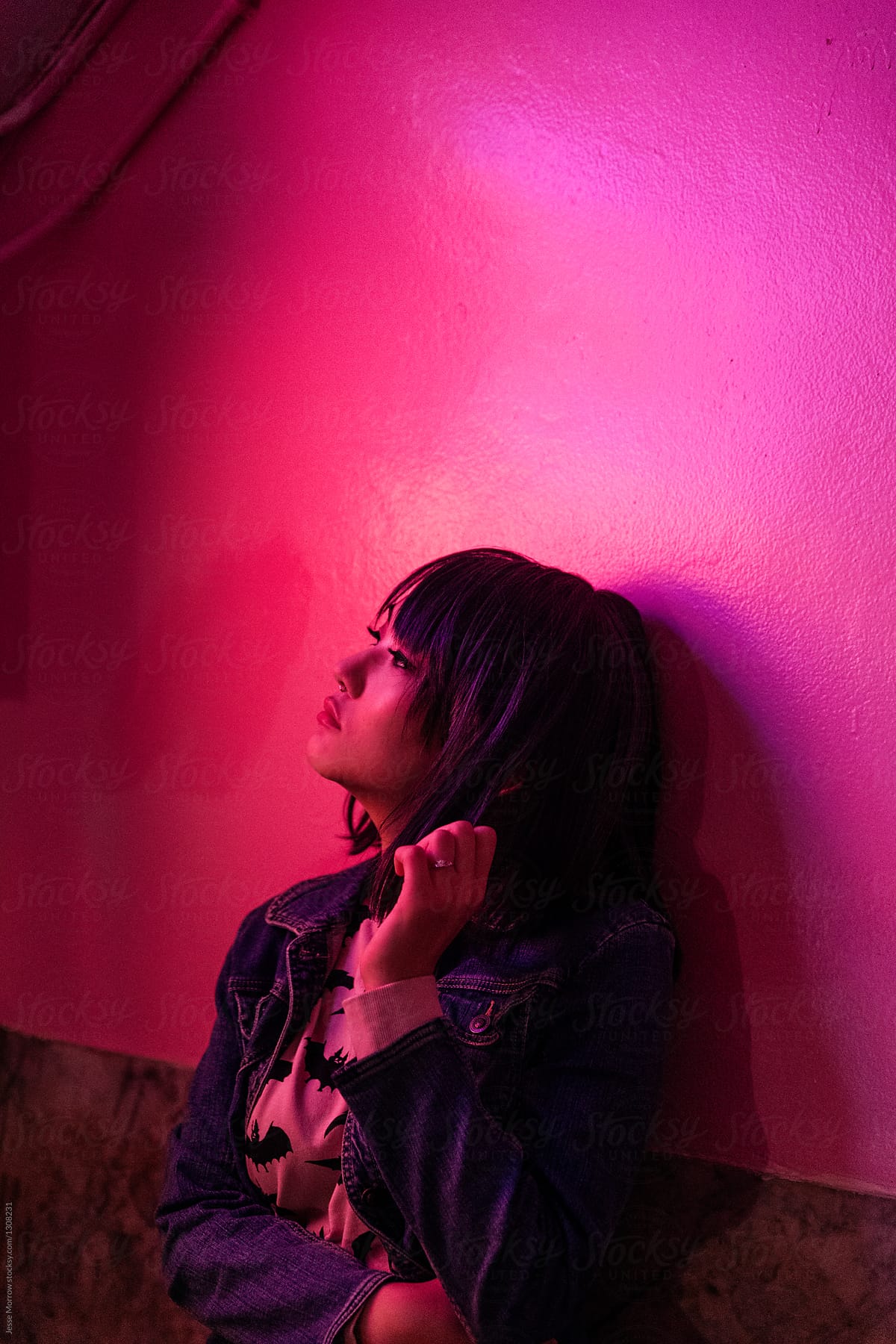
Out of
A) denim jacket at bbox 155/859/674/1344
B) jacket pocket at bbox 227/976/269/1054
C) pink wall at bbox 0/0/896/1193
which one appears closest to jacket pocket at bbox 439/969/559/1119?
denim jacket at bbox 155/859/674/1344

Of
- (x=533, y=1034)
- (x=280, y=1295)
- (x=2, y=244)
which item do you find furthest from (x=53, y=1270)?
(x=2, y=244)

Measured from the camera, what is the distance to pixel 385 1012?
0.98m

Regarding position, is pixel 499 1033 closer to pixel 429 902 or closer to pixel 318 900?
pixel 429 902

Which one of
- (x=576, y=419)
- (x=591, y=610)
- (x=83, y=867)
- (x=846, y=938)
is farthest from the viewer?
(x=83, y=867)

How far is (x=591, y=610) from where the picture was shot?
1199 mm

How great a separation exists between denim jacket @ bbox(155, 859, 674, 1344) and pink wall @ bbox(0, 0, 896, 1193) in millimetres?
167

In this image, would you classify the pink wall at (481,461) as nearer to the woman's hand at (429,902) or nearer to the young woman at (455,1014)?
the young woman at (455,1014)

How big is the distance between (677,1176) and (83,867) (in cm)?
112

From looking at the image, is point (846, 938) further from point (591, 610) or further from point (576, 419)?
point (576, 419)

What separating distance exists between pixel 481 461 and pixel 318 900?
64cm

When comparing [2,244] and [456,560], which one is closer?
[456,560]

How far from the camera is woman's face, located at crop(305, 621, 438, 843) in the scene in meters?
1.20

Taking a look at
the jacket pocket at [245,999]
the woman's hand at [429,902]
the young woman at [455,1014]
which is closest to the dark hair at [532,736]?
the young woman at [455,1014]

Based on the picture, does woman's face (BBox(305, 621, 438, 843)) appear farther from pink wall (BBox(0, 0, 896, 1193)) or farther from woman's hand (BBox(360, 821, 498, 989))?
pink wall (BBox(0, 0, 896, 1193))
